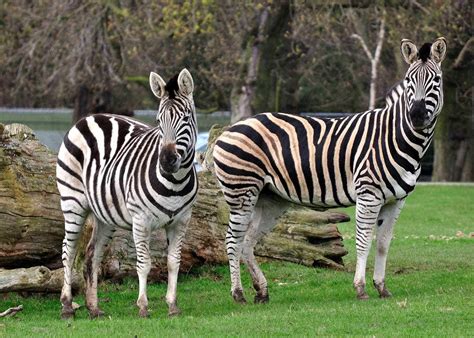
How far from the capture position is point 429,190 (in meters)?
29.1

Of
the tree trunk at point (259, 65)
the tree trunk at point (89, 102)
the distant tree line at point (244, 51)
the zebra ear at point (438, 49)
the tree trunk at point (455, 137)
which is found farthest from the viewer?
the tree trunk at point (89, 102)

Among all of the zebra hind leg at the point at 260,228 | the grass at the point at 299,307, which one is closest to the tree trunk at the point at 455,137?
the grass at the point at 299,307

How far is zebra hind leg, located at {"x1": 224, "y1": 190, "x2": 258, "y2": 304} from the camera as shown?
1123 centimetres

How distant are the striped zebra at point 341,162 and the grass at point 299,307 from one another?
58 cm

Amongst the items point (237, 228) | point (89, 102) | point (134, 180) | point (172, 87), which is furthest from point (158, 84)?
point (89, 102)

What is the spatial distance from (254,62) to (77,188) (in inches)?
737

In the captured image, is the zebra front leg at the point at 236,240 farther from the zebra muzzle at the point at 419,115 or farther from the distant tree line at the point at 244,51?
the distant tree line at the point at 244,51

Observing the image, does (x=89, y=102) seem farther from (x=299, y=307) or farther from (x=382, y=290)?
(x=299, y=307)

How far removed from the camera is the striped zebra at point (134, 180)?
32.2 feet

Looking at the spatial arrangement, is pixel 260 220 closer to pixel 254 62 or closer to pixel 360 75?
pixel 254 62

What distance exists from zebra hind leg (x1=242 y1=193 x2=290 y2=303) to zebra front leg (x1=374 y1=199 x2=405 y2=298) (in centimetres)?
119

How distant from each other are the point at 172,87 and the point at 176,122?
0.37 m

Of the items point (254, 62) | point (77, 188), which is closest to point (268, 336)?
point (77, 188)

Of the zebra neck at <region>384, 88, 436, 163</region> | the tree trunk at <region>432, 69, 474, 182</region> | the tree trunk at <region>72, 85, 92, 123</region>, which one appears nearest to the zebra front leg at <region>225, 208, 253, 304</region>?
the zebra neck at <region>384, 88, 436, 163</region>
